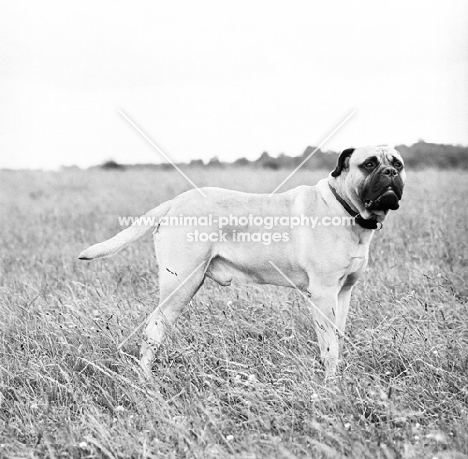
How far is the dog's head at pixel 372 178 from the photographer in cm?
388

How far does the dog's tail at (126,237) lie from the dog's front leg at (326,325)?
50.6 inches

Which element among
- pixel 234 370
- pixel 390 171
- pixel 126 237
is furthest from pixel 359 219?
pixel 126 237

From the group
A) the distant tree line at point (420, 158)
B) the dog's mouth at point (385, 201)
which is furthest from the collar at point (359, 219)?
the distant tree line at point (420, 158)

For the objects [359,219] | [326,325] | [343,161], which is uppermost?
[343,161]

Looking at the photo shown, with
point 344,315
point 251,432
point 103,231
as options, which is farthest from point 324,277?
point 103,231

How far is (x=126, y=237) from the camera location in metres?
4.18

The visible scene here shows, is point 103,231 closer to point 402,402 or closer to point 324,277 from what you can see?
point 324,277

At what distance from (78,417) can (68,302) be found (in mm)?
1871

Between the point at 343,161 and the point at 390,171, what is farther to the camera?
the point at 343,161

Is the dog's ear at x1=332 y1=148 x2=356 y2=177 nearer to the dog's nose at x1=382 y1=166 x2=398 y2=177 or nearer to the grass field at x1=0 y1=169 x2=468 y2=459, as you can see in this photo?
the dog's nose at x1=382 y1=166 x2=398 y2=177

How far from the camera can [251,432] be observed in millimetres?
3070

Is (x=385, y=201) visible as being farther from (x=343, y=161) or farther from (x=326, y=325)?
(x=326, y=325)

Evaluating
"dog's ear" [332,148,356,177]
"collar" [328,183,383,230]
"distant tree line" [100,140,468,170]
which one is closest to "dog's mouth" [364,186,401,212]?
"collar" [328,183,383,230]

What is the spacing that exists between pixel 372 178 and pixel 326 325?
1.07m
